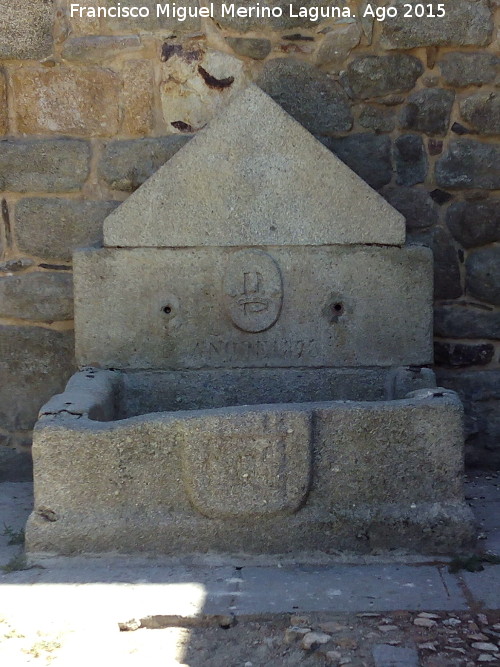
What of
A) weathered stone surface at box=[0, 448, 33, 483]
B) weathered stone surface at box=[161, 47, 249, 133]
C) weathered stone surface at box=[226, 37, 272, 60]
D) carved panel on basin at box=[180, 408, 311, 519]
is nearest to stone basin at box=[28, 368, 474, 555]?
carved panel on basin at box=[180, 408, 311, 519]

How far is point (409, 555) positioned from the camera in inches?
113

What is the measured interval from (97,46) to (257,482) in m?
2.00

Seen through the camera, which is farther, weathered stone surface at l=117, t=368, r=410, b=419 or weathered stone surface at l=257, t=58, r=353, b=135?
weathered stone surface at l=257, t=58, r=353, b=135

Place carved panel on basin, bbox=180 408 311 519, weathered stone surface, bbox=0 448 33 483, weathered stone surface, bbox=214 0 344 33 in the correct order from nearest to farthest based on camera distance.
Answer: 1. carved panel on basin, bbox=180 408 311 519
2. weathered stone surface, bbox=214 0 344 33
3. weathered stone surface, bbox=0 448 33 483

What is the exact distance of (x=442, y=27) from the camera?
3838mm

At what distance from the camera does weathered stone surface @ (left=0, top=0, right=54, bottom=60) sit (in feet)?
12.6

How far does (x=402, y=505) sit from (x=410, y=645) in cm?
61

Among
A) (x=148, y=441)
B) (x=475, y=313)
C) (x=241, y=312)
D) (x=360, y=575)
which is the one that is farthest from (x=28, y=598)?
(x=475, y=313)

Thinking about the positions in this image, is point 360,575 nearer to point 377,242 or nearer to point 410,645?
point 410,645

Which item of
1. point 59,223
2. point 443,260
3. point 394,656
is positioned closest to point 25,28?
point 59,223

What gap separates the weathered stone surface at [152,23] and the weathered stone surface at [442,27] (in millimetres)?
782

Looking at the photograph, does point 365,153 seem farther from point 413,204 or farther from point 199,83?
point 199,83

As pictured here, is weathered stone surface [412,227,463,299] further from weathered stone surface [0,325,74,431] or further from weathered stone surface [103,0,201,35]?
weathered stone surface [0,325,74,431]

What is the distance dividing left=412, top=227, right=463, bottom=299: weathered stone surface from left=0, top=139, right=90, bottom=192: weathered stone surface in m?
1.42
